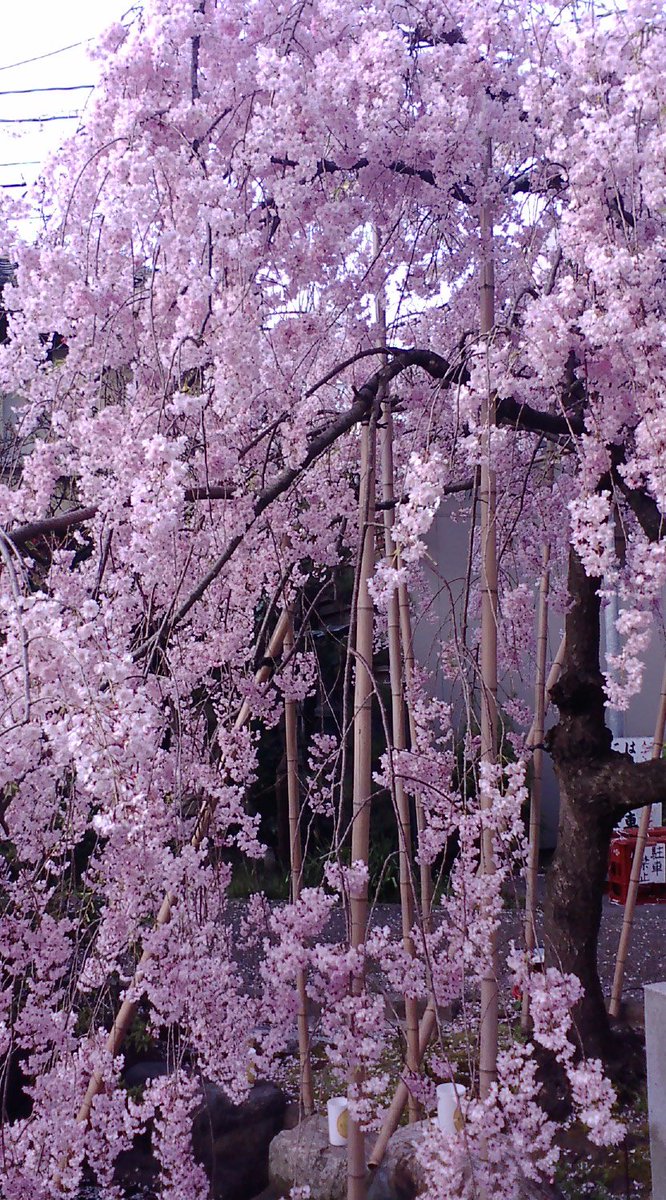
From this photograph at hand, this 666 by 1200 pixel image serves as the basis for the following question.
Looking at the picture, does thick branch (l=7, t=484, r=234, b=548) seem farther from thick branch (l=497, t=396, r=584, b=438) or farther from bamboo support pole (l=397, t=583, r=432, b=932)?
thick branch (l=497, t=396, r=584, b=438)

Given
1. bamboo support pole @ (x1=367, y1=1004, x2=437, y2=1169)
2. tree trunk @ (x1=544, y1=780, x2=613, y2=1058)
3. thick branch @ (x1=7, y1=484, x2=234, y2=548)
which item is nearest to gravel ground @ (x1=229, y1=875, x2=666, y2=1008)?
tree trunk @ (x1=544, y1=780, x2=613, y2=1058)

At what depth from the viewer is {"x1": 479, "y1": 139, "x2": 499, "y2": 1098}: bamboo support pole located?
1.77 metres

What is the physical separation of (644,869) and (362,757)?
3.10 metres

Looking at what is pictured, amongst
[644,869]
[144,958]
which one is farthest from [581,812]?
[644,869]

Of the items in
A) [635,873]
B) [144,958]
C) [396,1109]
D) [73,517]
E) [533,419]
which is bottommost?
[396,1109]

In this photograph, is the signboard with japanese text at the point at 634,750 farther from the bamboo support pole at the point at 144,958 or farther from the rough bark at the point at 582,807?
the bamboo support pole at the point at 144,958

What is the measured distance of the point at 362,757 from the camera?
189cm

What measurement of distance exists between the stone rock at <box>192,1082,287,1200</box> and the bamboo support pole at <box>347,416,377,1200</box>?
1.21m

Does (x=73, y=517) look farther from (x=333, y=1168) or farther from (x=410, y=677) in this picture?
(x=333, y=1168)

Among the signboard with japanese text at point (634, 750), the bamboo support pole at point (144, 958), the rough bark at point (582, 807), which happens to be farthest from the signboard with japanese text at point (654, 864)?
the bamboo support pole at point (144, 958)

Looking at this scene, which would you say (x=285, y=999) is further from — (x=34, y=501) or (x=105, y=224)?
(x=105, y=224)

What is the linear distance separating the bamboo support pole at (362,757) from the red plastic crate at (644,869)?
6.98 ft

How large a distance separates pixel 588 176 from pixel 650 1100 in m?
1.85

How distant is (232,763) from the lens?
228cm
